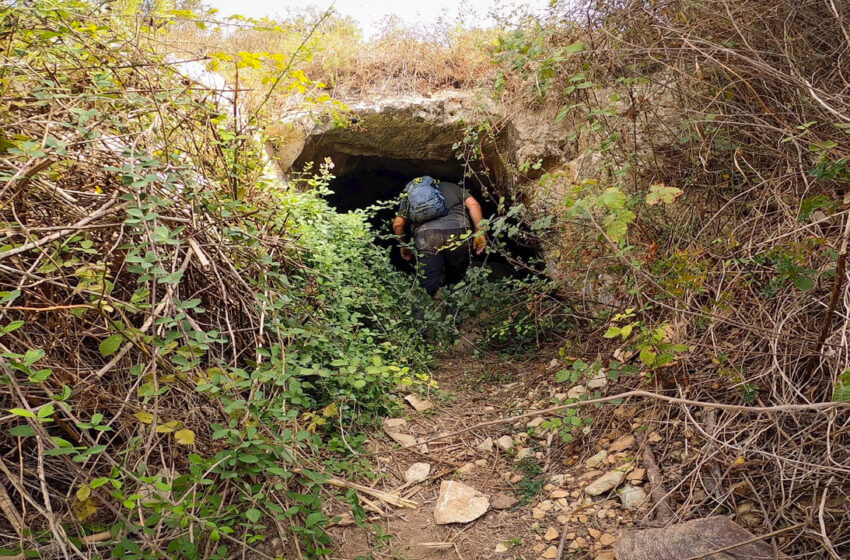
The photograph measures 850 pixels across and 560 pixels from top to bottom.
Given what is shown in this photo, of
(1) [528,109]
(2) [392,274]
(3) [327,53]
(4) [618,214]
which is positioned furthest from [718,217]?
(3) [327,53]

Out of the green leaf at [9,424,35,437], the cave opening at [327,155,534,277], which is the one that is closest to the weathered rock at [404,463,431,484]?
the green leaf at [9,424,35,437]

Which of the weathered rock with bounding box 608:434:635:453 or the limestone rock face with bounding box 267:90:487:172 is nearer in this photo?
the weathered rock with bounding box 608:434:635:453

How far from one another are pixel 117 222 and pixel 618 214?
86.7 inches

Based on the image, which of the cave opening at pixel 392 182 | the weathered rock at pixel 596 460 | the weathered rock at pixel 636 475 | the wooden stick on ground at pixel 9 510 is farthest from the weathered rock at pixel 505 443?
the cave opening at pixel 392 182

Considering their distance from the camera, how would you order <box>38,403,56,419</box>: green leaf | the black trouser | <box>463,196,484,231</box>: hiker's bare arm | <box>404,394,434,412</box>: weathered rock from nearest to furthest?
<box>38,403,56,419</box>: green leaf, <box>404,394,434,412</box>: weathered rock, <box>463,196,484,231</box>: hiker's bare arm, the black trouser

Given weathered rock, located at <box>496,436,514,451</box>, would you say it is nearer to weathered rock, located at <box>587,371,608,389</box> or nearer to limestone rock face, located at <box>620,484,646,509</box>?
weathered rock, located at <box>587,371,608,389</box>

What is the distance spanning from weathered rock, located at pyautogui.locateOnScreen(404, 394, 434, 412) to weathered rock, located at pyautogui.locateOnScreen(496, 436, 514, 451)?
0.65 meters

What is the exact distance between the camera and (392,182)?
7660 mm

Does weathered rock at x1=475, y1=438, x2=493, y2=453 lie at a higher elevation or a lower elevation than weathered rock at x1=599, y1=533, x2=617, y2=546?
lower

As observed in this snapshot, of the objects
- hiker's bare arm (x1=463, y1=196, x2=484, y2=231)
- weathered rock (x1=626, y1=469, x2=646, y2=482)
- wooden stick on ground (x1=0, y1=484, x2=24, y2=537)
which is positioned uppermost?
hiker's bare arm (x1=463, y1=196, x2=484, y2=231)

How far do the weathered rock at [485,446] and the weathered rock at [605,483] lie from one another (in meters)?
0.77

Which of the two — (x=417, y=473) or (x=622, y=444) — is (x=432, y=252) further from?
(x=622, y=444)

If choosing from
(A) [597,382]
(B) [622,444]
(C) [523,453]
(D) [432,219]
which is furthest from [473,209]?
(B) [622,444]

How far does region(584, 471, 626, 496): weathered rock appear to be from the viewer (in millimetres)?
2541
